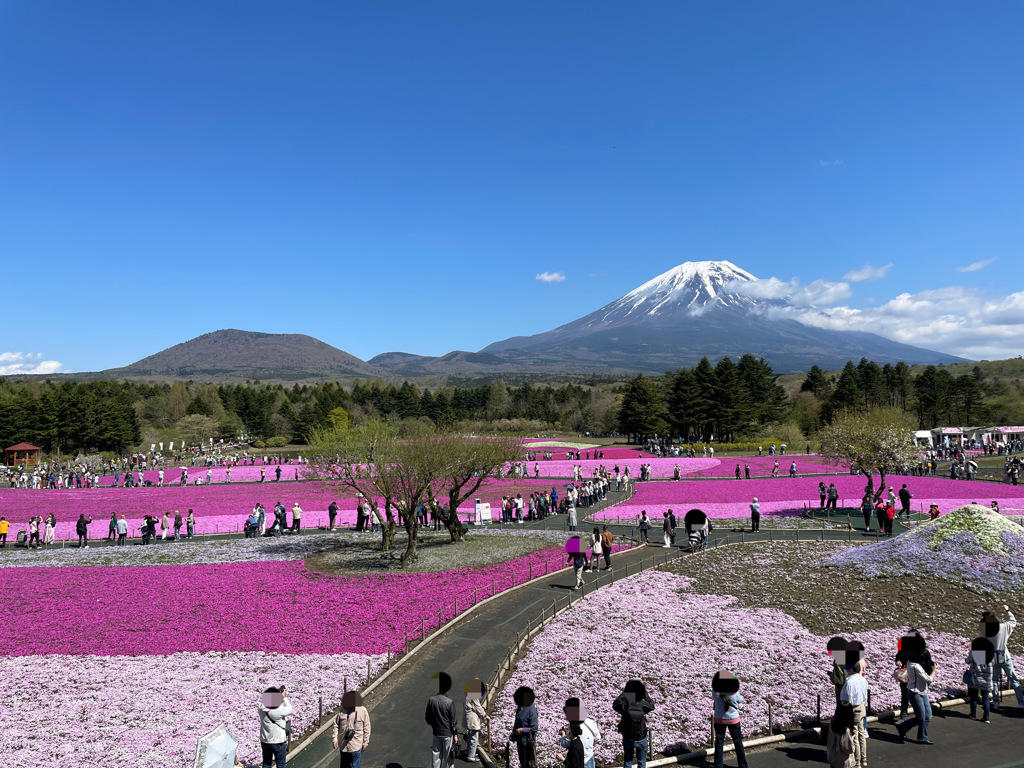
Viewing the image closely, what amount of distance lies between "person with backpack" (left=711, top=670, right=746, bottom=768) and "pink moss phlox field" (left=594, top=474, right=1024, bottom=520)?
2479 centimetres

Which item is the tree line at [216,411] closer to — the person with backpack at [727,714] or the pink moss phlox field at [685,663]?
the pink moss phlox field at [685,663]

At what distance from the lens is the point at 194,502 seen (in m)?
42.2

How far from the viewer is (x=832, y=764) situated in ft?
29.9

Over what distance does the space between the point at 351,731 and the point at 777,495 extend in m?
36.1

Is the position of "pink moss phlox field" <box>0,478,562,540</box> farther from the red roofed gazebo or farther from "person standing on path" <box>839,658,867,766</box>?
"person standing on path" <box>839,658,867,766</box>

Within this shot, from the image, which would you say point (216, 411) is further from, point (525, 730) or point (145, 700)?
point (525, 730)

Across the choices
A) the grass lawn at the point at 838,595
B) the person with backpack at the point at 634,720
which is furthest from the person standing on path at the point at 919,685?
the grass lawn at the point at 838,595

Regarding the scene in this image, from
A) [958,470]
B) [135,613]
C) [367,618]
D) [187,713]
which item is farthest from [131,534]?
[958,470]

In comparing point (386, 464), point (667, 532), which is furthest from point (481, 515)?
point (667, 532)

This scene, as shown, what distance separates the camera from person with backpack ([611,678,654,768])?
923 centimetres

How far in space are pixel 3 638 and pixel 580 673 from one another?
614 inches

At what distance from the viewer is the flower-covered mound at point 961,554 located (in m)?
18.0

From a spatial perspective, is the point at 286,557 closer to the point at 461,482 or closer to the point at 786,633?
the point at 461,482

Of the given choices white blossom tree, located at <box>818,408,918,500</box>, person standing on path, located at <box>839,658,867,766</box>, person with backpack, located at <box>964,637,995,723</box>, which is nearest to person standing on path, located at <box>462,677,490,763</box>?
person standing on path, located at <box>839,658,867,766</box>
